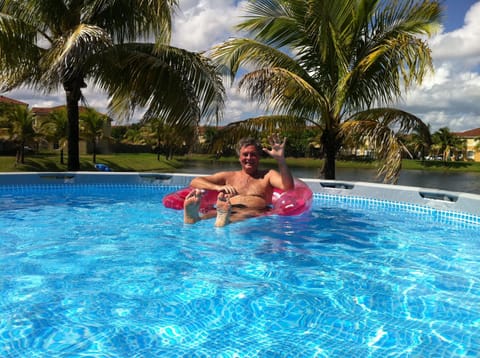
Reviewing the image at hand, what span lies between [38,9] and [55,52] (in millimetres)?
1843

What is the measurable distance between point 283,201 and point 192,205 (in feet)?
4.32

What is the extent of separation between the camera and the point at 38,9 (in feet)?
28.2

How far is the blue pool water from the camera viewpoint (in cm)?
225

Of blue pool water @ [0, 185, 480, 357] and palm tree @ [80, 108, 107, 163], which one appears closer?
blue pool water @ [0, 185, 480, 357]

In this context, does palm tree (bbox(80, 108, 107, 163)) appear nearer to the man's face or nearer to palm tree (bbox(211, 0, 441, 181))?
palm tree (bbox(211, 0, 441, 181))

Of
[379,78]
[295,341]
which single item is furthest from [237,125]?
[295,341]

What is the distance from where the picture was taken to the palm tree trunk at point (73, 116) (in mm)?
9297

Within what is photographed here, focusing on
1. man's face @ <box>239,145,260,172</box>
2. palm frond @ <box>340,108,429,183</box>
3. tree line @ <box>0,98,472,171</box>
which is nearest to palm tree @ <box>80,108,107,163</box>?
tree line @ <box>0,98,472,171</box>

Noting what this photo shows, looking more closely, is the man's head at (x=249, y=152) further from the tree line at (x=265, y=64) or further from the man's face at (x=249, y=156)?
the tree line at (x=265, y=64)

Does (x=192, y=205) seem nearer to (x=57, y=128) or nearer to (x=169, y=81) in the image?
(x=169, y=81)

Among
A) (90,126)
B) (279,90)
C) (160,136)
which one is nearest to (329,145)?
(279,90)

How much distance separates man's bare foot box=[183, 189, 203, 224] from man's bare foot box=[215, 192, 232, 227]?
240mm

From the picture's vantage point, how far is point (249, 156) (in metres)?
5.30

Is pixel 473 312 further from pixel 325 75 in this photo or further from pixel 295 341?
pixel 325 75
